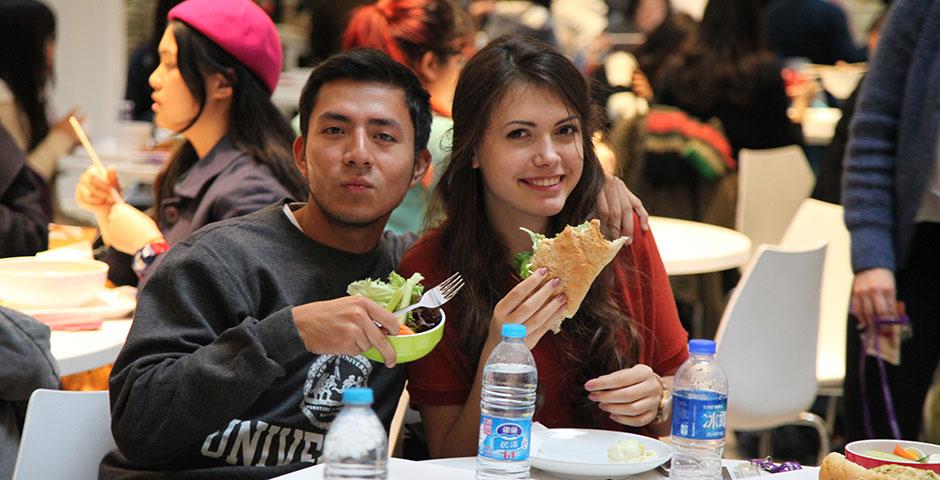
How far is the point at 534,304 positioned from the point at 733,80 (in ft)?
12.3

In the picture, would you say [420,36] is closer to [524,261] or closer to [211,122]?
[211,122]

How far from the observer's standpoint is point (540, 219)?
255 centimetres

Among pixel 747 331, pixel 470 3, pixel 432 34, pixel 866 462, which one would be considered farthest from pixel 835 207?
pixel 470 3

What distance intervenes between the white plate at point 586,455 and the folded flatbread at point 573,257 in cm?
23

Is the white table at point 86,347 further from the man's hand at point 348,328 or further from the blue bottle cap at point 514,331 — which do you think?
the blue bottle cap at point 514,331

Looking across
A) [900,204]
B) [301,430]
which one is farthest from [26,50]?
[900,204]

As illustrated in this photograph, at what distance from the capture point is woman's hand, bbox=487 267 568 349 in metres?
2.06

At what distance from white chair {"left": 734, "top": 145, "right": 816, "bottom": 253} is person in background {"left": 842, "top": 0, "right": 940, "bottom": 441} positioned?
97.9 inches

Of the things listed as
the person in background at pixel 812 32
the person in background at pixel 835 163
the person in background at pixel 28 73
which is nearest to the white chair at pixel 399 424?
the person in background at pixel 835 163

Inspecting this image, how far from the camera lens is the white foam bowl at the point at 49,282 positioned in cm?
281

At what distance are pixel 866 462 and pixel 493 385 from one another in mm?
607

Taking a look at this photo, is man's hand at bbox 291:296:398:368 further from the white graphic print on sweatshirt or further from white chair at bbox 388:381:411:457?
white chair at bbox 388:381:411:457

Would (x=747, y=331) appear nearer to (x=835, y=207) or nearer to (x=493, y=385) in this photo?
(x=835, y=207)

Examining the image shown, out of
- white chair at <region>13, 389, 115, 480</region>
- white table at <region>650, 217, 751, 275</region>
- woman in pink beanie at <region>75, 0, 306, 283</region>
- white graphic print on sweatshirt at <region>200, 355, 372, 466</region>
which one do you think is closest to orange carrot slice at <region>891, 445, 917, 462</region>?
white graphic print on sweatshirt at <region>200, 355, 372, 466</region>
